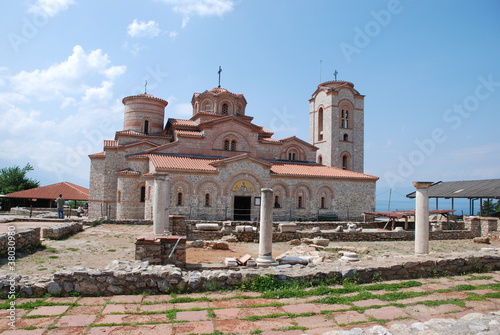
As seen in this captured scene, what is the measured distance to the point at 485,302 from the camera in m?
5.53

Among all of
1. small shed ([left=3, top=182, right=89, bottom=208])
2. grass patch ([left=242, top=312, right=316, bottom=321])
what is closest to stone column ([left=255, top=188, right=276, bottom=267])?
grass patch ([left=242, top=312, right=316, bottom=321])

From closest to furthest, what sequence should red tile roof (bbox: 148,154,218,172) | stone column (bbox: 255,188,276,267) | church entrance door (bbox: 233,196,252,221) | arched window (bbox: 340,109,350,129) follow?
stone column (bbox: 255,188,276,267) < red tile roof (bbox: 148,154,218,172) < church entrance door (bbox: 233,196,252,221) < arched window (bbox: 340,109,350,129)

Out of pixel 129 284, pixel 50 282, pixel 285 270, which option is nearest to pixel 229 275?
pixel 285 270

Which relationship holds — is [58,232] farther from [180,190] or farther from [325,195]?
[325,195]

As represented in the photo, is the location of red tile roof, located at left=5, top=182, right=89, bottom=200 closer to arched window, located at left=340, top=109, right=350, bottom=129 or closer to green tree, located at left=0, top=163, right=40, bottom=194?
green tree, located at left=0, top=163, right=40, bottom=194

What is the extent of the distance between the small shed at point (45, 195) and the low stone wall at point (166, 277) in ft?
79.4

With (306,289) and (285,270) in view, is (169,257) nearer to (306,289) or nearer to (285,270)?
(285,270)

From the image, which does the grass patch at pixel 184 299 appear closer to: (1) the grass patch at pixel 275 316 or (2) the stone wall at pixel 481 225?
(1) the grass patch at pixel 275 316

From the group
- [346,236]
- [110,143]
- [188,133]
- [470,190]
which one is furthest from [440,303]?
[110,143]

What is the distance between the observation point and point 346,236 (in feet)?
52.4

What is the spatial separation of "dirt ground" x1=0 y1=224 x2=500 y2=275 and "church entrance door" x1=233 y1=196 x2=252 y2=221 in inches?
291

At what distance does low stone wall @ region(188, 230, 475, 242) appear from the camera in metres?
14.9

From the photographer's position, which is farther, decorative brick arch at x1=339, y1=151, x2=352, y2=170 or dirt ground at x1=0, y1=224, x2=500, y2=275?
decorative brick arch at x1=339, y1=151, x2=352, y2=170

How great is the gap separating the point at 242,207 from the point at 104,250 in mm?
12713
